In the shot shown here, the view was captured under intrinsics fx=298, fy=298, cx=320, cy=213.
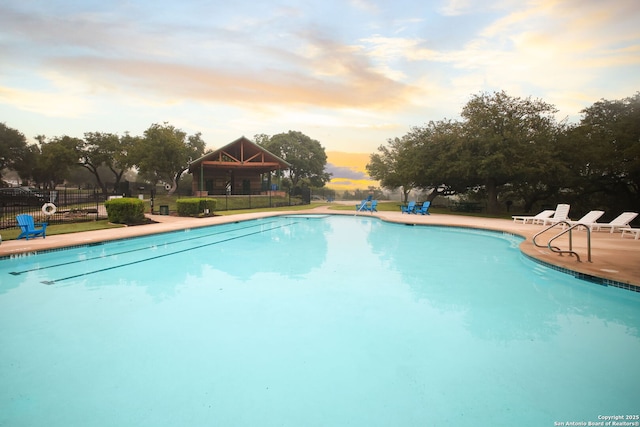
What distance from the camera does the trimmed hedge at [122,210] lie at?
12.8m

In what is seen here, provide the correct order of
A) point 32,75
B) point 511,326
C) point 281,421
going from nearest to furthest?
point 281,421 → point 511,326 → point 32,75

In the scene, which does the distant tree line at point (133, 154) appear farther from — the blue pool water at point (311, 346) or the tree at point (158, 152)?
the blue pool water at point (311, 346)

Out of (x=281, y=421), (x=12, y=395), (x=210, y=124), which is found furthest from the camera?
(x=210, y=124)

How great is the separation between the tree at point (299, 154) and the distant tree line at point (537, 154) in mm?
22297

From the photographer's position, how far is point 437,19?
1537cm

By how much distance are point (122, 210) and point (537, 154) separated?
71.2ft

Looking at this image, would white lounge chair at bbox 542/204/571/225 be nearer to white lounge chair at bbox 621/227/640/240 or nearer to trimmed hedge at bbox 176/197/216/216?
white lounge chair at bbox 621/227/640/240

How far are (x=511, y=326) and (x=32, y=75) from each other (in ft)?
82.3

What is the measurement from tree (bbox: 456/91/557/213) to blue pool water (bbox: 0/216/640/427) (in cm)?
1267

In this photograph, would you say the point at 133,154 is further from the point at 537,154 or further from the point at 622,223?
the point at 622,223

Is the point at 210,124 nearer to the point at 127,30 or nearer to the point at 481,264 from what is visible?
the point at 127,30

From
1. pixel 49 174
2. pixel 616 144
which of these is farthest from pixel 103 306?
pixel 49 174

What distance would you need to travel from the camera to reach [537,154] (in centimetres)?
1709

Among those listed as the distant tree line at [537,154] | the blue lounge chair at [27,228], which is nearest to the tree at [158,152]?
the blue lounge chair at [27,228]
